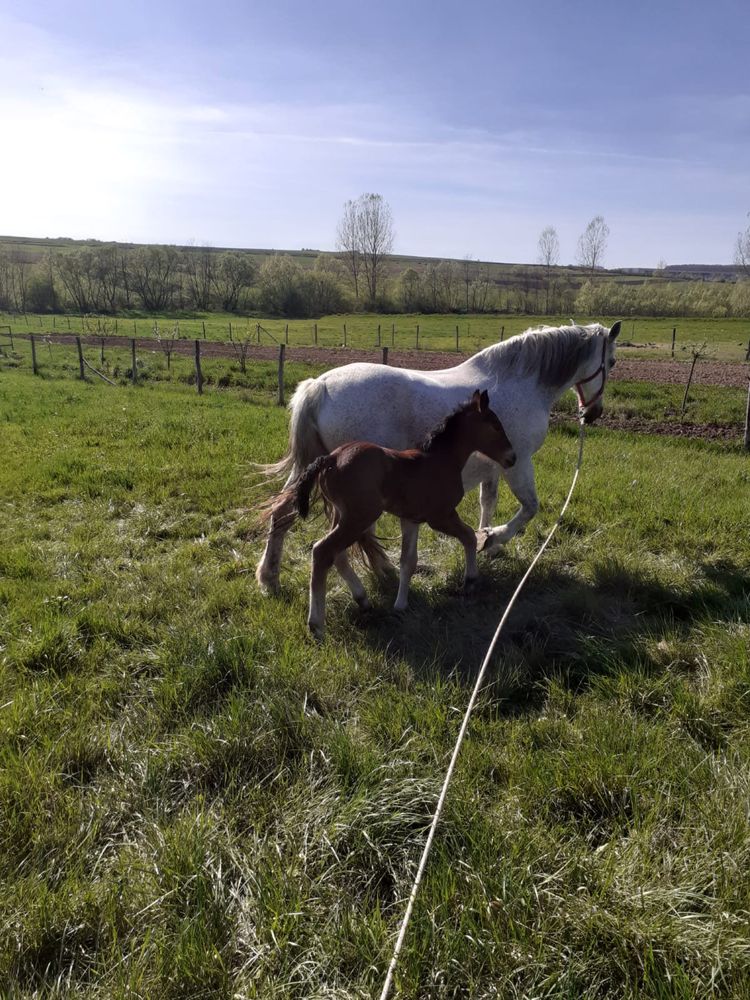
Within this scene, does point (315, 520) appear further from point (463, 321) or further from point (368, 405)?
point (463, 321)

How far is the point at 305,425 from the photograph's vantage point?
4.83m

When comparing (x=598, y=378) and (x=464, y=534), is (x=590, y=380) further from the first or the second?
(x=464, y=534)

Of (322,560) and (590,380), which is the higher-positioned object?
(590,380)

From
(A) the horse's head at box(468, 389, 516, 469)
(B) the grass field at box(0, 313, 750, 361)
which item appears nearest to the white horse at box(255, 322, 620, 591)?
(A) the horse's head at box(468, 389, 516, 469)

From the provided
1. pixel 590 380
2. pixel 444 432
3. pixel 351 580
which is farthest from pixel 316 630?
pixel 590 380

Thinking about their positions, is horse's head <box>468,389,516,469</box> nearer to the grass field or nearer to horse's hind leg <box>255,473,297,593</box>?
horse's hind leg <box>255,473,297,593</box>

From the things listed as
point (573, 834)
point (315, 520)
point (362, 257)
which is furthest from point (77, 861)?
point (362, 257)

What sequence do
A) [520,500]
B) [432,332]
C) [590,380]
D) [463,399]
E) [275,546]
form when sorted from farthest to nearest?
[432,332], [590,380], [520,500], [463,399], [275,546]

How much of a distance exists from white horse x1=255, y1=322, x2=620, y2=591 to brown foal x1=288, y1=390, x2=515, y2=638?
2.10 ft

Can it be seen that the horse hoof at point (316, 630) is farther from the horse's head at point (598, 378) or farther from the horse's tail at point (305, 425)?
the horse's head at point (598, 378)

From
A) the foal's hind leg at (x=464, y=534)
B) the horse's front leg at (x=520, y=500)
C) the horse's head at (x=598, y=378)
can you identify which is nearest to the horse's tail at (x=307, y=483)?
the foal's hind leg at (x=464, y=534)

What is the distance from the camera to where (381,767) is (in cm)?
257

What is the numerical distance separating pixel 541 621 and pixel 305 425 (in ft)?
7.97

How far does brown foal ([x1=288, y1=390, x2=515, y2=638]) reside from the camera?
388cm
